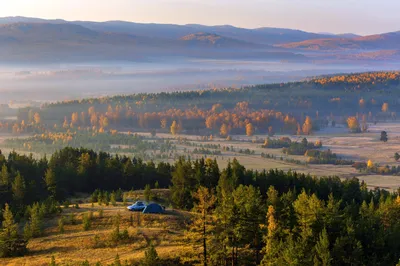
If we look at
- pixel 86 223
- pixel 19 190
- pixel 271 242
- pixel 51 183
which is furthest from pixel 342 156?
pixel 271 242

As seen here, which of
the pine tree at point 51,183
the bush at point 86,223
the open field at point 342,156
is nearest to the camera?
the bush at point 86,223

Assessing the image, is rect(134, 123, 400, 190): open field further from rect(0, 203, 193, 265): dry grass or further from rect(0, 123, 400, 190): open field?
rect(0, 203, 193, 265): dry grass

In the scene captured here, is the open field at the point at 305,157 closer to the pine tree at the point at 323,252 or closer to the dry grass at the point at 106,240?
the dry grass at the point at 106,240

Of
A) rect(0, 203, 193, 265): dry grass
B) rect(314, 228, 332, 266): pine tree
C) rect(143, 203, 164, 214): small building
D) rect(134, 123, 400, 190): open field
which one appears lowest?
rect(134, 123, 400, 190): open field

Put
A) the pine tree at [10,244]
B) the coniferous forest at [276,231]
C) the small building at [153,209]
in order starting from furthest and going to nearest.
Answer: the small building at [153,209], the pine tree at [10,244], the coniferous forest at [276,231]

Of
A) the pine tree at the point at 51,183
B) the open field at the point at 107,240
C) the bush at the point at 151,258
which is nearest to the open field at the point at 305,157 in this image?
the pine tree at the point at 51,183

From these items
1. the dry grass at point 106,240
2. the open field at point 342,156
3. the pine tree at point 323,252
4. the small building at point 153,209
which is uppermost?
the pine tree at point 323,252

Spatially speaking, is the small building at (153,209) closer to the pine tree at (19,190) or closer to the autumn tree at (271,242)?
the autumn tree at (271,242)

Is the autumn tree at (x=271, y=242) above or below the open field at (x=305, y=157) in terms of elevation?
above

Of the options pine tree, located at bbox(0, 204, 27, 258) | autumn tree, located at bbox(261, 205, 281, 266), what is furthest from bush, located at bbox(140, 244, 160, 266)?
pine tree, located at bbox(0, 204, 27, 258)

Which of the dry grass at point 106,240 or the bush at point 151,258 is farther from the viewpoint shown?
the dry grass at point 106,240

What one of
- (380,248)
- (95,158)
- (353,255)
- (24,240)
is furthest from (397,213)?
(95,158)

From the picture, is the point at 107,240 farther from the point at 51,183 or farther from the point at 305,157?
the point at 305,157

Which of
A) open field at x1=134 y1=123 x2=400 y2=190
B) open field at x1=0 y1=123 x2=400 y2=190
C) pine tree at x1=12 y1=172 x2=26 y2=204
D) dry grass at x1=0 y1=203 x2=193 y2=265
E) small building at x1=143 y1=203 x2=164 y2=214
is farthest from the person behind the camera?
open field at x1=0 y1=123 x2=400 y2=190
